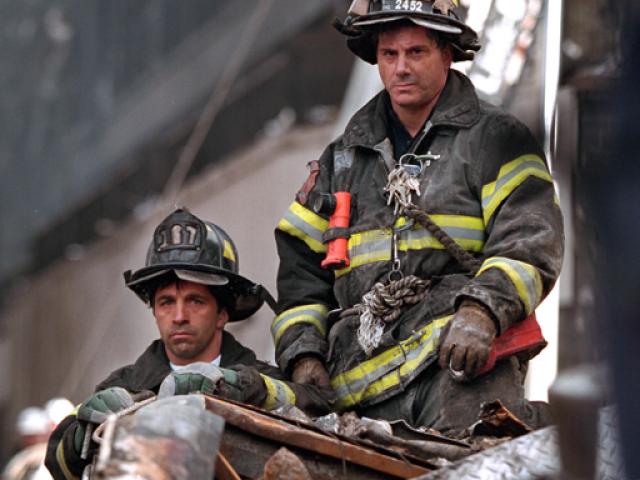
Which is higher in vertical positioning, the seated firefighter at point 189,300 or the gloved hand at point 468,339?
the seated firefighter at point 189,300

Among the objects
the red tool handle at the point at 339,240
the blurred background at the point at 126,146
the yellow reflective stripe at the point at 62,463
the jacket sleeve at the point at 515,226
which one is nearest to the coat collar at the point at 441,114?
the jacket sleeve at the point at 515,226

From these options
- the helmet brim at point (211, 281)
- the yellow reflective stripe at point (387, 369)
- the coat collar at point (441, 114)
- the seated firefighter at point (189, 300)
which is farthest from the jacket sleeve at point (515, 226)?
the helmet brim at point (211, 281)

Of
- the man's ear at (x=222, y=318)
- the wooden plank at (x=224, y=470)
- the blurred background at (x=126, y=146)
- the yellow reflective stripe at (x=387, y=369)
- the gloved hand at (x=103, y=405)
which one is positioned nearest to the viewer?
the wooden plank at (x=224, y=470)

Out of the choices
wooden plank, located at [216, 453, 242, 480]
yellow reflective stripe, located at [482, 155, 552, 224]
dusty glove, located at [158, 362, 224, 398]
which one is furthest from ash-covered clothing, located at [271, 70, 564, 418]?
wooden plank, located at [216, 453, 242, 480]

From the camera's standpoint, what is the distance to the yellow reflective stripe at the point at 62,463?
768 cm

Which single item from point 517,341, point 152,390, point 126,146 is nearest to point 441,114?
point 517,341

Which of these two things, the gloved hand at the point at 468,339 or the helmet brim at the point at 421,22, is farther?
the helmet brim at the point at 421,22

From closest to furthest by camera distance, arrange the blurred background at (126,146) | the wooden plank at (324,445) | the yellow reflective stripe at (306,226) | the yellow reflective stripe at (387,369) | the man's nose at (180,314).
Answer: the wooden plank at (324,445) < the yellow reflective stripe at (387,369) < the yellow reflective stripe at (306,226) < the man's nose at (180,314) < the blurred background at (126,146)

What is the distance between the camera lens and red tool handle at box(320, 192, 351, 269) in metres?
7.90

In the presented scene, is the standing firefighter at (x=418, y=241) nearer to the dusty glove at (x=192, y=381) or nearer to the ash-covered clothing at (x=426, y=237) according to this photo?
the ash-covered clothing at (x=426, y=237)

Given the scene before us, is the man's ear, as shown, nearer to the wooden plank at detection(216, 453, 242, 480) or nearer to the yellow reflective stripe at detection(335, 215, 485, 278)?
the yellow reflective stripe at detection(335, 215, 485, 278)

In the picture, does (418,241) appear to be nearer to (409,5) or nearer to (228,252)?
(409,5)

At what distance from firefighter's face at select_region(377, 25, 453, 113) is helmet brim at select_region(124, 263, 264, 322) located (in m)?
1.08

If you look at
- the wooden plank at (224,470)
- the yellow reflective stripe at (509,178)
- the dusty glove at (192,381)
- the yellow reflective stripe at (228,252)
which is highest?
the yellow reflective stripe at (509,178)
